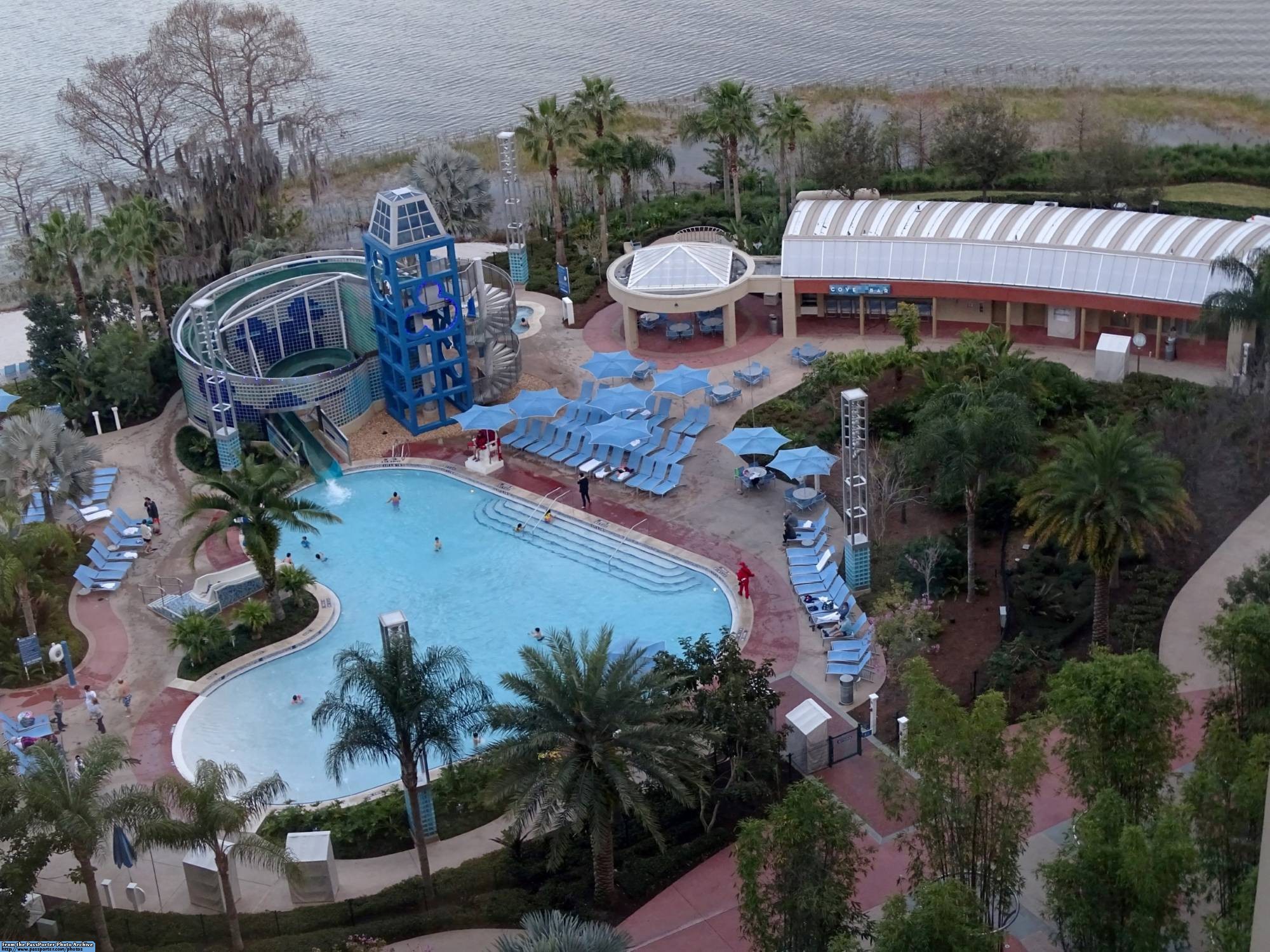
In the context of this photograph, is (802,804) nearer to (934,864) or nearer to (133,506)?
(934,864)

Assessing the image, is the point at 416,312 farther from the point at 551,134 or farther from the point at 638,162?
the point at 638,162

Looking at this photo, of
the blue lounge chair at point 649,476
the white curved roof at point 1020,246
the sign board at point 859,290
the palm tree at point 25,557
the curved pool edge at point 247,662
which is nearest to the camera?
the curved pool edge at point 247,662

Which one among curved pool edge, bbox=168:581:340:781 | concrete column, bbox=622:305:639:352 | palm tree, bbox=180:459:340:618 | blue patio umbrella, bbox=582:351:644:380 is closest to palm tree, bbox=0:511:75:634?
palm tree, bbox=180:459:340:618

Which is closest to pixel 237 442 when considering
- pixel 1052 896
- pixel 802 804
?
pixel 802 804

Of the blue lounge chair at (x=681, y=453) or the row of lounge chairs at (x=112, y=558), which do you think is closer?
the row of lounge chairs at (x=112, y=558)

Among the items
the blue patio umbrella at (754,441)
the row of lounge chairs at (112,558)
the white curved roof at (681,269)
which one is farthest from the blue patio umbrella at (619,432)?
the row of lounge chairs at (112,558)

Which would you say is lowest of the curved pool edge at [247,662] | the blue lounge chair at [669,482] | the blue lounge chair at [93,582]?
the curved pool edge at [247,662]

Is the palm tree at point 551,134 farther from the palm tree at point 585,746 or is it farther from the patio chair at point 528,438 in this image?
the palm tree at point 585,746

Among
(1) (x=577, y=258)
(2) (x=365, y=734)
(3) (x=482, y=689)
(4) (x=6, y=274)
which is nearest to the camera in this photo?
(2) (x=365, y=734)
